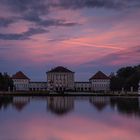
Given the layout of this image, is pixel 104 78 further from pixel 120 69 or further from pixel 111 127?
pixel 111 127

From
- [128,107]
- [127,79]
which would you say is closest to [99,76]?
[127,79]

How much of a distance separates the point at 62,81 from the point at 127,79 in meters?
44.4

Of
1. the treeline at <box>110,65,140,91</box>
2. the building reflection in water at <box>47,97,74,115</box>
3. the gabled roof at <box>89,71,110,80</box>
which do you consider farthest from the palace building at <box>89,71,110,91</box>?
the building reflection in water at <box>47,97,74,115</box>

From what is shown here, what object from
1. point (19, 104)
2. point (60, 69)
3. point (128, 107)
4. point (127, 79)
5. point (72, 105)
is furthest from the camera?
point (60, 69)

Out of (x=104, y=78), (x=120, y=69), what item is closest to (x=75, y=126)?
(x=120, y=69)

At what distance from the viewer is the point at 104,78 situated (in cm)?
12338

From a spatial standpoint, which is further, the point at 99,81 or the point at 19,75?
the point at 19,75

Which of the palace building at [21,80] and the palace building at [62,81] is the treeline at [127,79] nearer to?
the palace building at [62,81]

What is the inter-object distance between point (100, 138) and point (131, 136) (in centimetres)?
100

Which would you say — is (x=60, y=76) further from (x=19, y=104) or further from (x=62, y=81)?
(x=19, y=104)

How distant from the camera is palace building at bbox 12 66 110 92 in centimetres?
12356

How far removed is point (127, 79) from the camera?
275ft

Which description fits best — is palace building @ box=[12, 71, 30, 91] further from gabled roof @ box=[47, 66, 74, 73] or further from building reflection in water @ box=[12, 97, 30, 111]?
building reflection in water @ box=[12, 97, 30, 111]

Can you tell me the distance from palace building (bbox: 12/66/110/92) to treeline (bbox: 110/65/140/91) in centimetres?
1317
